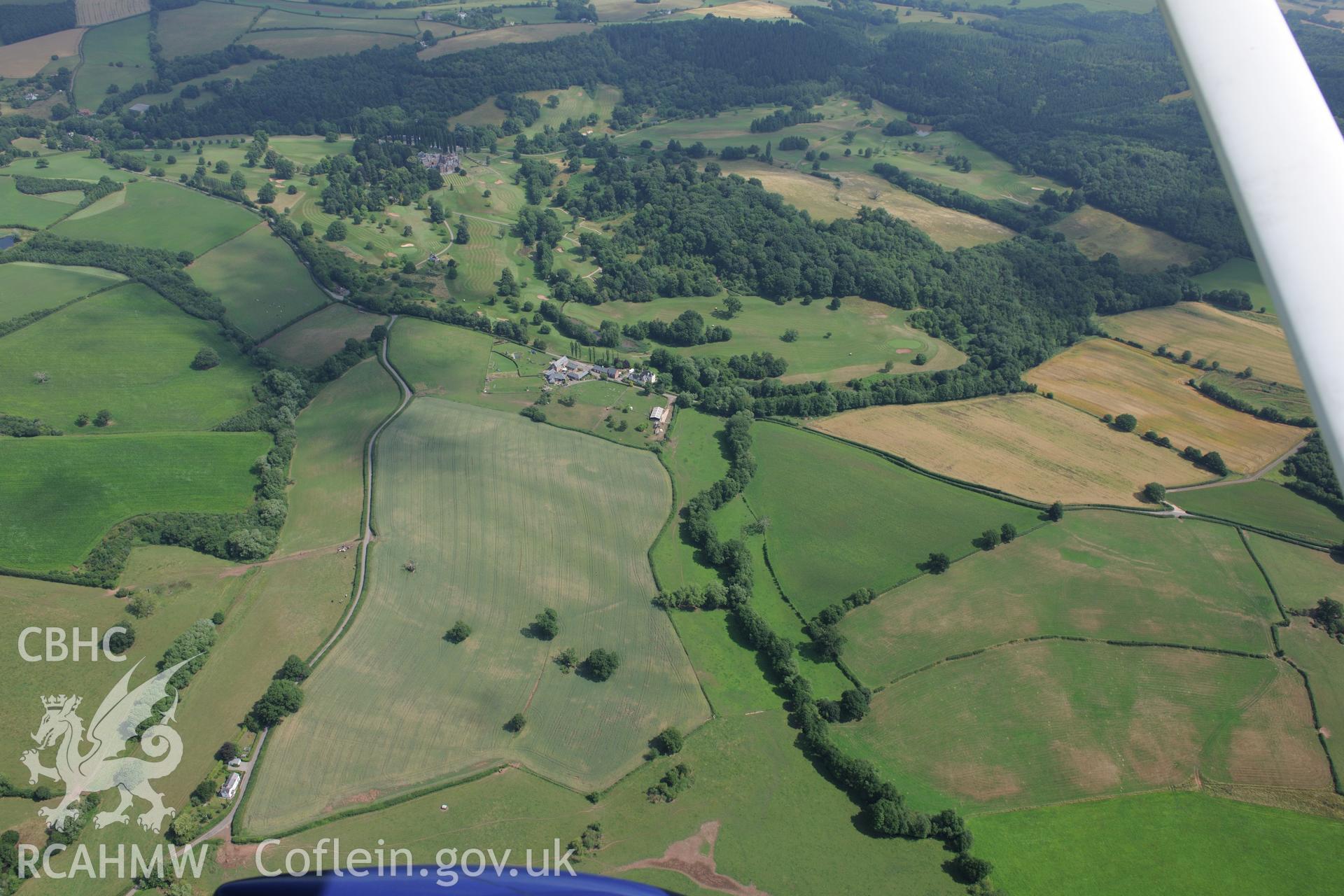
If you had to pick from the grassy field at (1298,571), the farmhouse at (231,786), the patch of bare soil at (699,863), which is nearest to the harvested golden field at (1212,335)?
the grassy field at (1298,571)

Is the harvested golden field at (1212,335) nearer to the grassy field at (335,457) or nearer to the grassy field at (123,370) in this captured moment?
the grassy field at (335,457)

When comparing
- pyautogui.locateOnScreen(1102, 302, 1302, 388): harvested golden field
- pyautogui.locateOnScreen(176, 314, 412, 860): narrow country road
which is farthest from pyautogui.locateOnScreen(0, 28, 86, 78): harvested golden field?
pyautogui.locateOnScreen(1102, 302, 1302, 388): harvested golden field

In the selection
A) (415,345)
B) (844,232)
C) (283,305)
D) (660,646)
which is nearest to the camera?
(660,646)

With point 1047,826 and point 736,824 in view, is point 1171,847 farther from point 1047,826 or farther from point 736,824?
point 736,824

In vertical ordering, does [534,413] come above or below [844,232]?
below

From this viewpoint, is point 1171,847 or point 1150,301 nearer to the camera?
point 1171,847

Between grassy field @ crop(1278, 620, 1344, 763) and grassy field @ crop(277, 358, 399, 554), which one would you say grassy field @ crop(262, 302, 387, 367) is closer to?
grassy field @ crop(277, 358, 399, 554)

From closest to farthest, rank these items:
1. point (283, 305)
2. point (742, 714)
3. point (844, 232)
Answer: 1. point (742, 714)
2. point (283, 305)
3. point (844, 232)

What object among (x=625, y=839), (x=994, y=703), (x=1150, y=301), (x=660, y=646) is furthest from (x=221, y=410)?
(x=1150, y=301)
